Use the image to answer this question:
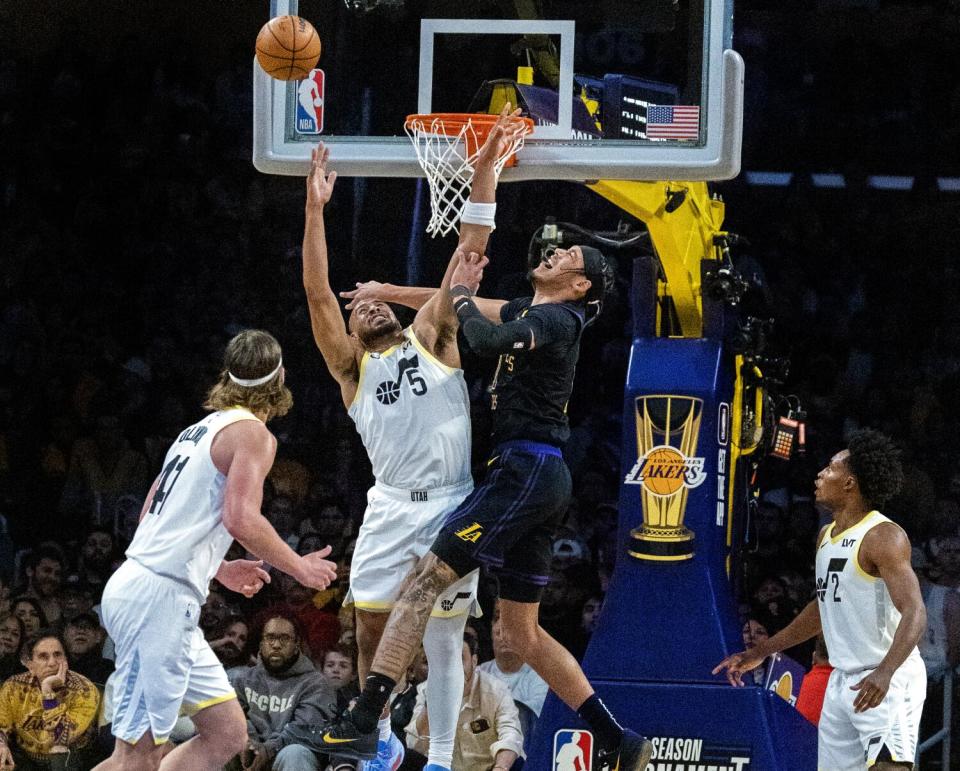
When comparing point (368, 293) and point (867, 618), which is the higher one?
point (368, 293)

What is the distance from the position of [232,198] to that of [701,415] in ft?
19.1

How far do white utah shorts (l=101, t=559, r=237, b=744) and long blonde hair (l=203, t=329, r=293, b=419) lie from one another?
0.74 meters

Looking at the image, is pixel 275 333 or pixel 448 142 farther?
pixel 275 333

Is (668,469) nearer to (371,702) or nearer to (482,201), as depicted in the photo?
(482,201)

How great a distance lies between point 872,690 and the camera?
6582mm

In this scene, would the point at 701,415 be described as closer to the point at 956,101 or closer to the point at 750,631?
the point at 750,631

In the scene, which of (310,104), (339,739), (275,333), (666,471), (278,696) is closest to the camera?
(339,739)

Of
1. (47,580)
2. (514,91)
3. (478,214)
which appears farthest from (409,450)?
(47,580)

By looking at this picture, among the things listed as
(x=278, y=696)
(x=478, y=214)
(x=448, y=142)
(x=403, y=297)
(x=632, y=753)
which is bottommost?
(x=278, y=696)

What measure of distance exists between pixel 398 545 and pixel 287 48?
2.17m

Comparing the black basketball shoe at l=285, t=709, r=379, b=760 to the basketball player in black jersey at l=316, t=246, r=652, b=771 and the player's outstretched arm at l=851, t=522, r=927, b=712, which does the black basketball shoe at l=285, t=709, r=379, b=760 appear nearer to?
the basketball player in black jersey at l=316, t=246, r=652, b=771

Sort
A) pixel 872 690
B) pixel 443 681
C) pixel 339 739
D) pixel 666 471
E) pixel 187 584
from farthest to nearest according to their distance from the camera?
1. pixel 666 471
2. pixel 872 690
3. pixel 443 681
4. pixel 339 739
5. pixel 187 584

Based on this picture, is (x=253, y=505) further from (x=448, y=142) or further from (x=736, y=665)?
(x=736, y=665)

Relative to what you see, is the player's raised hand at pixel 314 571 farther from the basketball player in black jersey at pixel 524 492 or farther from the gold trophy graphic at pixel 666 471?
the gold trophy graphic at pixel 666 471
